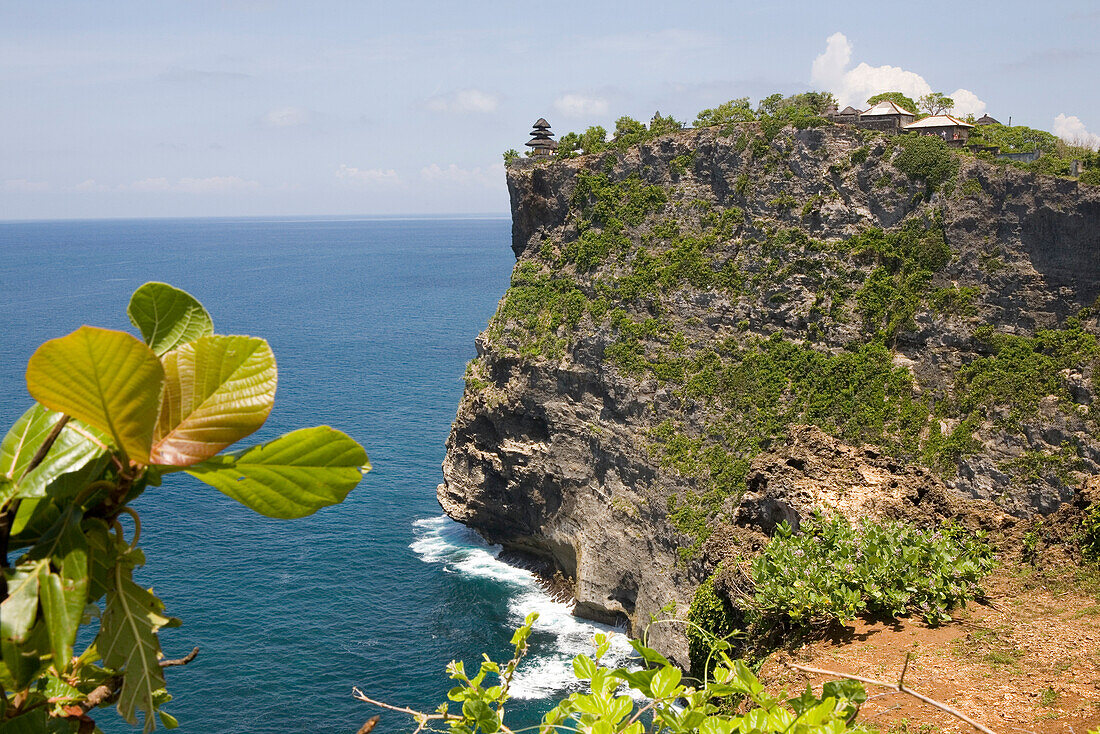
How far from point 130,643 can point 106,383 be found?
703 mm

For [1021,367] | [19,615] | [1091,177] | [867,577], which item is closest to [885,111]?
[1091,177]

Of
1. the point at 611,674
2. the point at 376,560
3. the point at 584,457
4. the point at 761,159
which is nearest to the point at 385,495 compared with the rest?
the point at 376,560

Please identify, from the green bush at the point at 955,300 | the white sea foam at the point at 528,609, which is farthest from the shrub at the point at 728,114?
the white sea foam at the point at 528,609

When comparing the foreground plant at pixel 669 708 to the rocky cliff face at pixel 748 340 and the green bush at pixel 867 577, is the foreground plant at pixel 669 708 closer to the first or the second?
the green bush at pixel 867 577

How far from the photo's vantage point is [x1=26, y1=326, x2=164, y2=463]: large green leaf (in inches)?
64.0

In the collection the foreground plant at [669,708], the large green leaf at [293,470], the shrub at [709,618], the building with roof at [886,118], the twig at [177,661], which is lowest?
the shrub at [709,618]

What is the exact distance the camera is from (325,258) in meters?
175

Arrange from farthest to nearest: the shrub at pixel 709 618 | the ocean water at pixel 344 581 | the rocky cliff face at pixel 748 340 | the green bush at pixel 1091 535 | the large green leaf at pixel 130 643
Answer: the ocean water at pixel 344 581 → the rocky cliff face at pixel 748 340 → the shrub at pixel 709 618 → the green bush at pixel 1091 535 → the large green leaf at pixel 130 643

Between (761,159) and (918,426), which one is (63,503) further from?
(761,159)

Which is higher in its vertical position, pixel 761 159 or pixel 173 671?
pixel 761 159

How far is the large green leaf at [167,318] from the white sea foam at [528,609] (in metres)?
27.1

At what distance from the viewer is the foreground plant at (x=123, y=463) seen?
1.66 m

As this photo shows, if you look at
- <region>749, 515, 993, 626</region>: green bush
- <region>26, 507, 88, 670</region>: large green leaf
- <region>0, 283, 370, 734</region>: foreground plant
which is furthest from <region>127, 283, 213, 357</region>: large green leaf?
<region>749, 515, 993, 626</region>: green bush

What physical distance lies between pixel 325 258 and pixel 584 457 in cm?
14896
